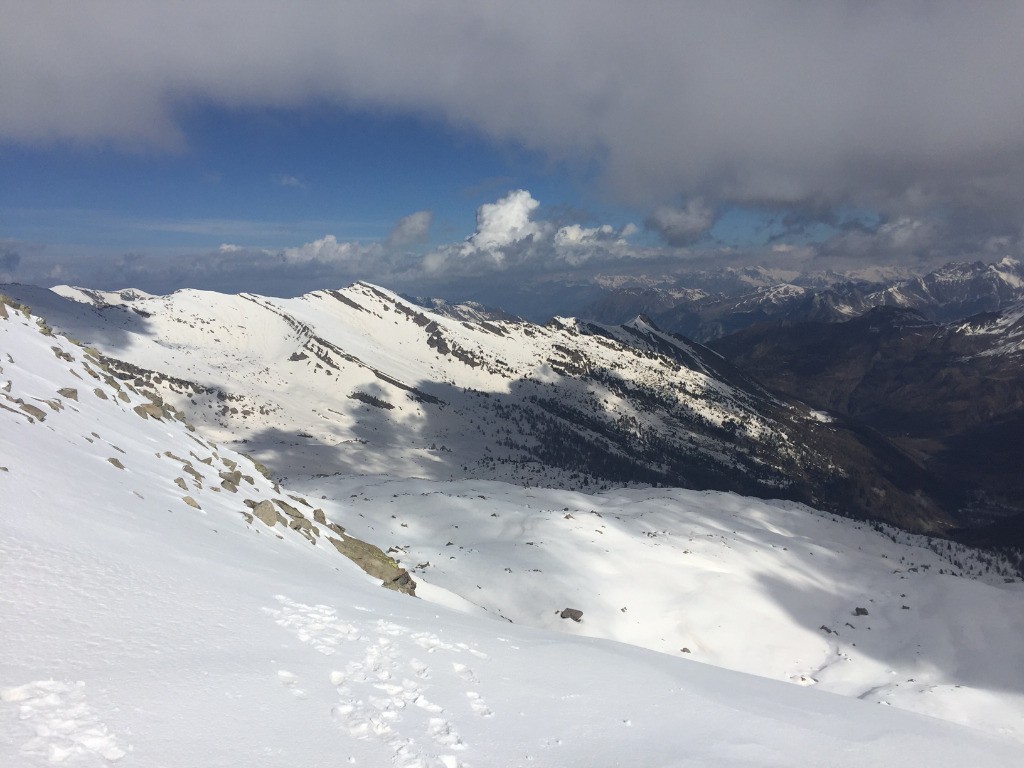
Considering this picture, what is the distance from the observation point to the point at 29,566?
8031 millimetres

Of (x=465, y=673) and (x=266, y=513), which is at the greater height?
(x=465, y=673)

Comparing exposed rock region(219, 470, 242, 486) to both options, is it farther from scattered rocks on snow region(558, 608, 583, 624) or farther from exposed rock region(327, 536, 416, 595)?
scattered rocks on snow region(558, 608, 583, 624)

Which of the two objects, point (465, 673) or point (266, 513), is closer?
point (465, 673)

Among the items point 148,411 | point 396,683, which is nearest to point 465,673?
point 396,683

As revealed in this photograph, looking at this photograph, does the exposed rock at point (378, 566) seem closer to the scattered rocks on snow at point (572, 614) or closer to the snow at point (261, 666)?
the snow at point (261, 666)

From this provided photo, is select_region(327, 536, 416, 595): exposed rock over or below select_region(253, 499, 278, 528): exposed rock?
below

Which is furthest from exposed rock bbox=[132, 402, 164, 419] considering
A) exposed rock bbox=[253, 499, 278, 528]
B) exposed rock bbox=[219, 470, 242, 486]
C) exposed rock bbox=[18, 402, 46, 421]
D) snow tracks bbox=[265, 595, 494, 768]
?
snow tracks bbox=[265, 595, 494, 768]

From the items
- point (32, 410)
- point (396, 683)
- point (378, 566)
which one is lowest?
point (378, 566)

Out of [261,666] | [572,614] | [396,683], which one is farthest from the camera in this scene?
[572,614]

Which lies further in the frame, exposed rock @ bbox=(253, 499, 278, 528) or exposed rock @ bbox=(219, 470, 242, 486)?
exposed rock @ bbox=(219, 470, 242, 486)

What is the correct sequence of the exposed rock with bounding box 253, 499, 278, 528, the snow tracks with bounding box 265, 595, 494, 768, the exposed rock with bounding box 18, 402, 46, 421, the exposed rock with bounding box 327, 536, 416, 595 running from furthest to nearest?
1. the exposed rock with bounding box 327, 536, 416, 595
2. the exposed rock with bounding box 253, 499, 278, 528
3. the exposed rock with bounding box 18, 402, 46, 421
4. the snow tracks with bounding box 265, 595, 494, 768

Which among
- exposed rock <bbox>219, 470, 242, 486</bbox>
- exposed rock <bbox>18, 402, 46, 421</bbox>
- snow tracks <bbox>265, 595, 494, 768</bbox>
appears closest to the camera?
snow tracks <bbox>265, 595, 494, 768</bbox>

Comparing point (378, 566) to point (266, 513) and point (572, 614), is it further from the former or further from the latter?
point (572, 614)

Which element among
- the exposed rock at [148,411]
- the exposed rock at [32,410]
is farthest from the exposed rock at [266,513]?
the exposed rock at [148,411]
